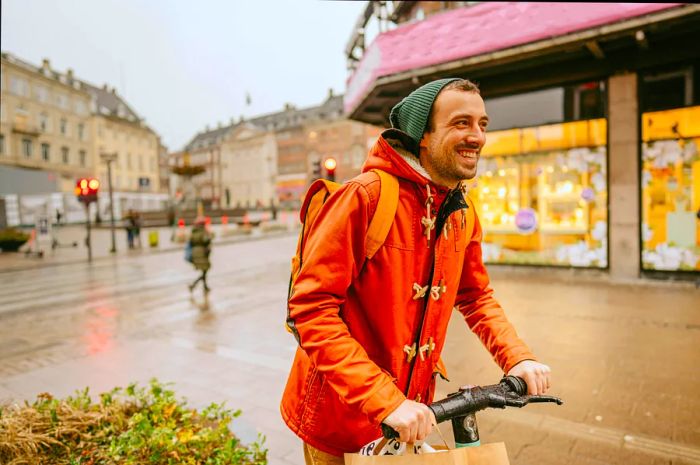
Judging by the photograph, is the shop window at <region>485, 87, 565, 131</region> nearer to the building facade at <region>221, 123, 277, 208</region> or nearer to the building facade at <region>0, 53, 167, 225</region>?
the building facade at <region>0, 53, 167, 225</region>

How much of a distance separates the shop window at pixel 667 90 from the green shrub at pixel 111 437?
10.2m

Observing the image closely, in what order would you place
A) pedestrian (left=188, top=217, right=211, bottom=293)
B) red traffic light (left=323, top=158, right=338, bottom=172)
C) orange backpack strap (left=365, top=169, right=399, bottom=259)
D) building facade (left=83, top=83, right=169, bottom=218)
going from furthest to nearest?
building facade (left=83, top=83, right=169, bottom=218), red traffic light (left=323, top=158, right=338, bottom=172), pedestrian (left=188, top=217, right=211, bottom=293), orange backpack strap (left=365, top=169, right=399, bottom=259)

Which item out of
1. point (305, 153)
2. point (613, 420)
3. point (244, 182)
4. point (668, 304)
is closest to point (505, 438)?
point (613, 420)

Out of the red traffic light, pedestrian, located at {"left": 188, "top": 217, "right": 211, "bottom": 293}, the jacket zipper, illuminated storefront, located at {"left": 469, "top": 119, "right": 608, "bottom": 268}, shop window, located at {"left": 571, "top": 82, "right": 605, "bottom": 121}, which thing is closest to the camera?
the jacket zipper

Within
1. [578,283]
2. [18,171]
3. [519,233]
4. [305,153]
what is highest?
[305,153]

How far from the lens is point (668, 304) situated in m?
7.78

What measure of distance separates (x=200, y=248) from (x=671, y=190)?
1003 cm

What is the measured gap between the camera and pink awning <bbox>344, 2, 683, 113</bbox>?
27.8 ft

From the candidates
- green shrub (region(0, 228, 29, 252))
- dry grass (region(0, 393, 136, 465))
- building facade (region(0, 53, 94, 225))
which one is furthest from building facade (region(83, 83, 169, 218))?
dry grass (region(0, 393, 136, 465))

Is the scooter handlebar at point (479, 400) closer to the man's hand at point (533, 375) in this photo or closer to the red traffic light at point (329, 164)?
the man's hand at point (533, 375)

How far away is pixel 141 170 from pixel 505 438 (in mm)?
70800

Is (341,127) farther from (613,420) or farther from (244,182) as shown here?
(613,420)

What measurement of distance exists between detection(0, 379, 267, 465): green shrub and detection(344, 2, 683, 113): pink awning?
8.92m

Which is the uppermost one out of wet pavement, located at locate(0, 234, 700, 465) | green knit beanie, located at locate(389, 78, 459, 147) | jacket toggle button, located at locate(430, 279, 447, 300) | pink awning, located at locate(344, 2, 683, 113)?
pink awning, located at locate(344, 2, 683, 113)
